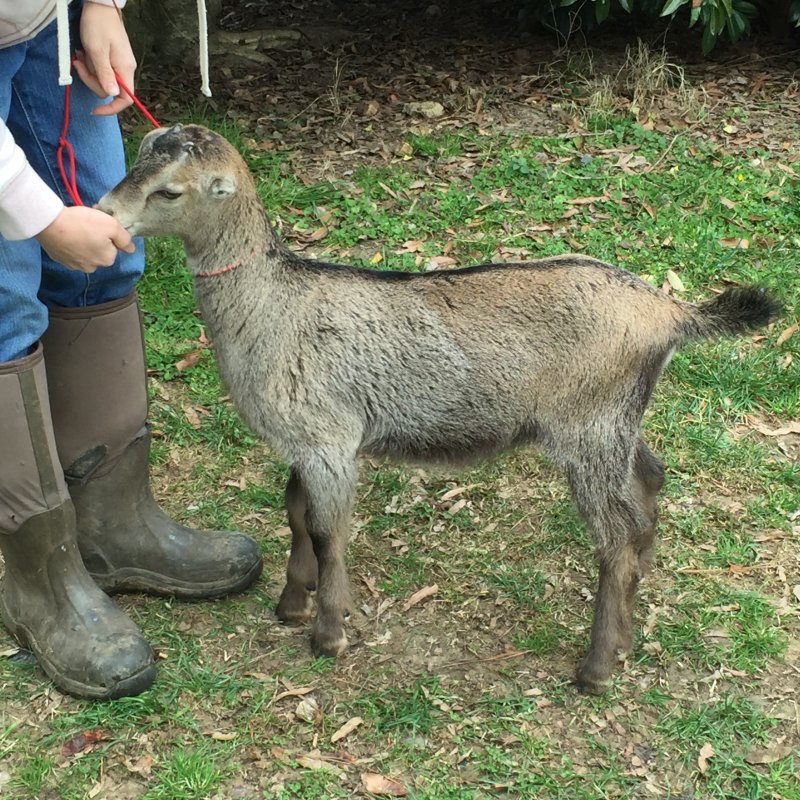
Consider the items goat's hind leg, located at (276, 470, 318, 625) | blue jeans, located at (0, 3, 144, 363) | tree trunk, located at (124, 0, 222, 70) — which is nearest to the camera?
blue jeans, located at (0, 3, 144, 363)

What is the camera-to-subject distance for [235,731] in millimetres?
3266

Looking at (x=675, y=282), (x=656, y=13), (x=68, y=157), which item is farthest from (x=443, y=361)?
(x=656, y=13)

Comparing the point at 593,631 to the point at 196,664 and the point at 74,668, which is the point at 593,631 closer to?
the point at 196,664

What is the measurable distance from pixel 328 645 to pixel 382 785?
0.60 metres

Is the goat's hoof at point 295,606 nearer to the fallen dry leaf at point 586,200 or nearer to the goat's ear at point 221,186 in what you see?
the goat's ear at point 221,186

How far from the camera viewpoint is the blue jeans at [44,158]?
9.50ft

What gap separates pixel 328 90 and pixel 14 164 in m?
5.08

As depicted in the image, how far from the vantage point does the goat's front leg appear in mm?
3424

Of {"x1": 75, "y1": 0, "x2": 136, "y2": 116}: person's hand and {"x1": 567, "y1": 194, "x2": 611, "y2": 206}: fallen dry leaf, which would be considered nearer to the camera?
{"x1": 75, "y1": 0, "x2": 136, "y2": 116}: person's hand

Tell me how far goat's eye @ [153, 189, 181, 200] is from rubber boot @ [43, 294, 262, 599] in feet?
1.55

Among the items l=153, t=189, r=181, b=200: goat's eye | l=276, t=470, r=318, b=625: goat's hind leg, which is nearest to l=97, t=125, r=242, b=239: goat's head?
l=153, t=189, r=181, b=200: goat's eye

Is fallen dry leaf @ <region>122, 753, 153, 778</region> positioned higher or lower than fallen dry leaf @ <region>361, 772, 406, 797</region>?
higher

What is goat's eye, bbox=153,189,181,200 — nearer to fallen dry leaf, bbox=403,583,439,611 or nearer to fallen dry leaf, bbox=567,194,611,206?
fallen dry leaf, bbox=403,583,439,611

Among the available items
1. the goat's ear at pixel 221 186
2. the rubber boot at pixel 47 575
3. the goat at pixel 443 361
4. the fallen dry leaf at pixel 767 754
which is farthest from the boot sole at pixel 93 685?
the fallen dry leaf at pixel 767 754
